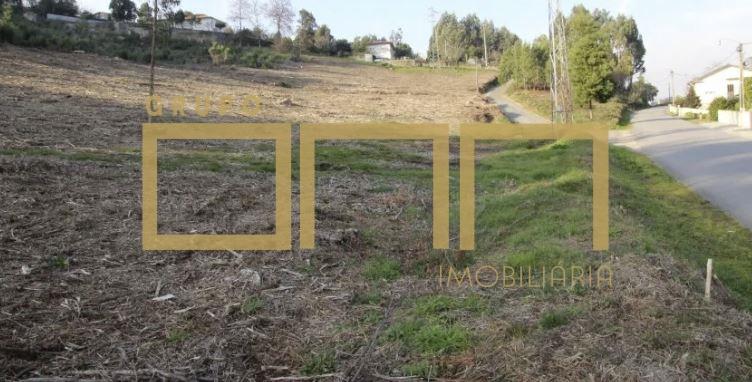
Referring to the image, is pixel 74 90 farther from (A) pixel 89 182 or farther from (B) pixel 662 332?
(B) pixel 662 332

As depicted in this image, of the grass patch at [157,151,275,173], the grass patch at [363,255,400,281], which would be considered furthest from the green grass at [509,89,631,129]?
the grass patch at [363,255,400,281]

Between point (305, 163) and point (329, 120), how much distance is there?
9516 millimetres

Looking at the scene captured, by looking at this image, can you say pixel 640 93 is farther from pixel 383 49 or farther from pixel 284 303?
pixel 284 303

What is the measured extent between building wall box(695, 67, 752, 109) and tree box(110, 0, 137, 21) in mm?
46295

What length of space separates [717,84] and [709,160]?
1681 inches

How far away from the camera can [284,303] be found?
4.58 meters

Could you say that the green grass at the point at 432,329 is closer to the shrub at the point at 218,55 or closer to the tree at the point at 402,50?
the shrub at the point at 218,55

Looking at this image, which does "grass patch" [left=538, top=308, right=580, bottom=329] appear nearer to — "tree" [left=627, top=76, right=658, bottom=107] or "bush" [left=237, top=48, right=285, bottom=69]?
"bush" [left=237, top=48, right=285, bottom=69]

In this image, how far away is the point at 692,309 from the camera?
4.24m

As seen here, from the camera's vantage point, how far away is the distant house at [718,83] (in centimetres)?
4966

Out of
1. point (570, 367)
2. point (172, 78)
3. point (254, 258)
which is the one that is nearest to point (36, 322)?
point (254, 258)

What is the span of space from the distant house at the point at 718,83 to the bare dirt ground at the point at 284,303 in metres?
50.2

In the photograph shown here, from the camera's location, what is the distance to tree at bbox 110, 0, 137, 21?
46000mm

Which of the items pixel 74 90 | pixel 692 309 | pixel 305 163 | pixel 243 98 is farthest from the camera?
pixel 243 98
